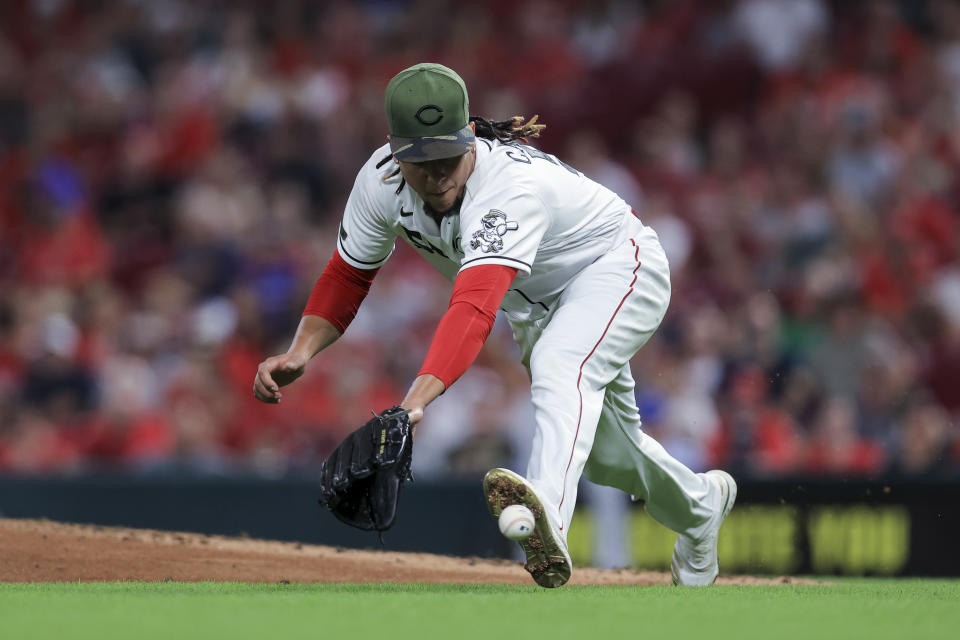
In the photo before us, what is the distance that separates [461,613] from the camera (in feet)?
12.8

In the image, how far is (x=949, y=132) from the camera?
35.9 ft

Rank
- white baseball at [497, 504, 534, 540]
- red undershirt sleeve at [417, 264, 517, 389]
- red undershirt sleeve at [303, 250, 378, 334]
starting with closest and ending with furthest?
white baseball at [497, 504, 534, 540] < red undershirt sleeve at [417, 264, 517, 389] < red undershirt sleeve at [303, 250, 378, 334]

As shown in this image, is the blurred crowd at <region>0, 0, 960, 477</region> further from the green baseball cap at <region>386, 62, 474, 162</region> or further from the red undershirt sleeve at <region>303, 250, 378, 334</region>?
the green baseball cap at <region>386, 62, 474, 162</region>

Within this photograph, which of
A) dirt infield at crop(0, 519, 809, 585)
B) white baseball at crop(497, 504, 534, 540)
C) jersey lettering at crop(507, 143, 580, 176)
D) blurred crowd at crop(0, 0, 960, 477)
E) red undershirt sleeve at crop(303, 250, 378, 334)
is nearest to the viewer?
white baseball at crop(497, 504, 534, 540)

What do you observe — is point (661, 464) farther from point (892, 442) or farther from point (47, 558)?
point (892, 442)

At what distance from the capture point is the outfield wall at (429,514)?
26.5 feet

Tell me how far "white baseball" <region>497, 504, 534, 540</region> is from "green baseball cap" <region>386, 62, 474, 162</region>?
1218 mm

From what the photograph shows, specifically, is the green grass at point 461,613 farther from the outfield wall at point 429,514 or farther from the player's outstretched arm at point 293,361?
the outfield wall at point 429,514

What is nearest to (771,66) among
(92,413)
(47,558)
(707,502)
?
(92,413)

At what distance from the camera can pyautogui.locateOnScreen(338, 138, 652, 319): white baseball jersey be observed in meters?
4.59

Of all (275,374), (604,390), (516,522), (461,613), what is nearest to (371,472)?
(516,522)

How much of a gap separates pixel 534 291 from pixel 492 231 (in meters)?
0.68

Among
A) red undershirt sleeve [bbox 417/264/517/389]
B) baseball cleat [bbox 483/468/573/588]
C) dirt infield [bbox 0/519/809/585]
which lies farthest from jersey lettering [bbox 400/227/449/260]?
dirt infield [bbox 0/519/809/585]

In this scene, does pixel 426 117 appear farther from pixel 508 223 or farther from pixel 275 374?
pixel 275 374
